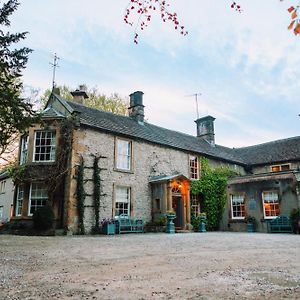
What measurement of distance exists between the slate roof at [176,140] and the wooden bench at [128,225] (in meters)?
4.97

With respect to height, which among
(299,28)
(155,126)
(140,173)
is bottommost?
(299,28)

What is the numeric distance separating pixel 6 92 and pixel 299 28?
348 inches

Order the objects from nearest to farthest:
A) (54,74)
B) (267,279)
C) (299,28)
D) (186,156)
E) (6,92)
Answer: (299,28), (267,279), (6,92), (54,74), (186,156)

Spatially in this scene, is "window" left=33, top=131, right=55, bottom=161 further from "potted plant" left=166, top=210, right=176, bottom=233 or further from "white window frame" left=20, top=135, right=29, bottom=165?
"potted plant" left=166, top=210, right=176, bottom=233

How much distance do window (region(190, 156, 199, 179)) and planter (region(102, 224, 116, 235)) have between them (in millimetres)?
8242

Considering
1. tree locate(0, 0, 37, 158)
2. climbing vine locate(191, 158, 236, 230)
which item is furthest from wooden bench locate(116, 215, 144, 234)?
tree locate(0, 0, 37, 158)

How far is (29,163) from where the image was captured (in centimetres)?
1580

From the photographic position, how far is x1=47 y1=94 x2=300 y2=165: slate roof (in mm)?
17375

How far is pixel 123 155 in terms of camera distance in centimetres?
1764

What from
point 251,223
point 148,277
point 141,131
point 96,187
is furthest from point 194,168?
point 148,277

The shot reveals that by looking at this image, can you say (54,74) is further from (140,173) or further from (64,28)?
(64,28)

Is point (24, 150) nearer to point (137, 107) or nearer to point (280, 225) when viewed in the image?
point (137, 107)

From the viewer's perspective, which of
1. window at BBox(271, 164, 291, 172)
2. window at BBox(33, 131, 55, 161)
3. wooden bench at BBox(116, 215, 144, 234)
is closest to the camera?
wooden bench at BBox(116, 215, 144, 234)

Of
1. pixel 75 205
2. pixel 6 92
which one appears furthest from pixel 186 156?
pixel 6 92
